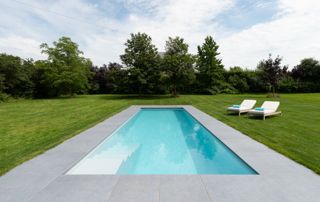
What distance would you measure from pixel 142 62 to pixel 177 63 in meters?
3.55

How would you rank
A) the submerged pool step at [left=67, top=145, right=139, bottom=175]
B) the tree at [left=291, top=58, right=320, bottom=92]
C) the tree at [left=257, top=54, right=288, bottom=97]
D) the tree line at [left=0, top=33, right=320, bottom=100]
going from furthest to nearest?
the tree at [left=291, top=58, right=320, bottom=92] → the tree line at [left=0, top=33, right=320, bottom=100] → the tree at [left=257, top=54, right=288, bottom=97] → the submerged pool step at [left=67, top=145, right=139, bottom=175]

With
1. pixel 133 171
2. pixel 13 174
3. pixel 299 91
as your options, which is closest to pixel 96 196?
pixel 133 171

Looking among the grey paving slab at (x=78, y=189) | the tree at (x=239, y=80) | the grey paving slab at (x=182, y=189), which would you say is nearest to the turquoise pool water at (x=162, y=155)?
the grey paving slab at (x=78, y=189)

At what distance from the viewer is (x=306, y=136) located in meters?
5.96

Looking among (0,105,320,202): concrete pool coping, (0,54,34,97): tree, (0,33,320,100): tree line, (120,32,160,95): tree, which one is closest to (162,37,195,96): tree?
(0,33,320,100): tree line

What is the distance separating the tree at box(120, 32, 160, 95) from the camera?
20.0m

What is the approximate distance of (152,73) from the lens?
66.5 feet

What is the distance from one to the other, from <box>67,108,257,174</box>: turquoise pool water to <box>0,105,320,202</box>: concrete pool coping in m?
0.40

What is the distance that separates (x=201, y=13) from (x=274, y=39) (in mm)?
8374

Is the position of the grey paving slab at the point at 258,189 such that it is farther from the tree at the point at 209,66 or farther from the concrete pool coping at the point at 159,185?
the tree at the point at 209,66

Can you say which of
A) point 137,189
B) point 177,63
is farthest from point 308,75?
point 137,189

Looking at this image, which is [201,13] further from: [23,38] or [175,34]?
[23,38]

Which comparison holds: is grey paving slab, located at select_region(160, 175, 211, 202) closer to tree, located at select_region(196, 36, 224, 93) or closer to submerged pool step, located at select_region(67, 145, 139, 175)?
submerged pool step, located at select_region(67, 145, 139, 175)

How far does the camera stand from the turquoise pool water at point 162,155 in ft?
13.5
